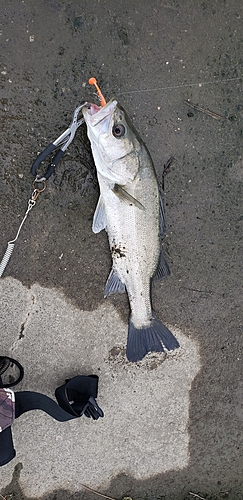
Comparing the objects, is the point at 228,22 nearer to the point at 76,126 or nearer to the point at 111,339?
the point at 76,126

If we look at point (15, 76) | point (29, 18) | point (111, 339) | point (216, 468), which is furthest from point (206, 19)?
point (216, 468)

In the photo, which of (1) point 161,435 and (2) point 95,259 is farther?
(1) point 161,435

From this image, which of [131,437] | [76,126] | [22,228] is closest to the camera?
[76,126]

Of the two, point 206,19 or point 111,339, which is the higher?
point 206,19

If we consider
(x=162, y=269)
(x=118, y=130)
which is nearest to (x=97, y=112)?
(x=118, y=130)

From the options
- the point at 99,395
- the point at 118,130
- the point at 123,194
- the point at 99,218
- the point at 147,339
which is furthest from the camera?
the point at 99,395

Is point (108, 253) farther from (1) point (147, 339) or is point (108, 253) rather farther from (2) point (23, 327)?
(2) point (23, 327)

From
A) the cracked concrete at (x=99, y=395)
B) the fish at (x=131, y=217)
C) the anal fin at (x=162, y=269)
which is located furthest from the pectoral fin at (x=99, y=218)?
the cracked concrete at (x=99, y=395)
